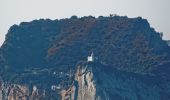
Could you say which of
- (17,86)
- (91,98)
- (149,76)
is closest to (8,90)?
(17,86)

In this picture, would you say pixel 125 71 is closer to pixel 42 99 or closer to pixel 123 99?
pixel 123 99

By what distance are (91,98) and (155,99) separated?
20265 millimetres

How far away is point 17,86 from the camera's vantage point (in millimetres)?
193375

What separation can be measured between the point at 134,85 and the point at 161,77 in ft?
32.2

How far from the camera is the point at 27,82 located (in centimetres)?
19238

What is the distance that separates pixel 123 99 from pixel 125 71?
10941 millimetres

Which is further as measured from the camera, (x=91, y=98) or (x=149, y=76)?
(x=149, y=76)

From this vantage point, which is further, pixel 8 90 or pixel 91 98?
pixel 8 90

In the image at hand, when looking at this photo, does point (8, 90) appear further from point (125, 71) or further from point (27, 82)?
point (125, 71)

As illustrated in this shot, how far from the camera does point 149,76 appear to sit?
196875 millimetres

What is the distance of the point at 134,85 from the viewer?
193m

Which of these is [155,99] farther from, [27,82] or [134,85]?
[27,82]

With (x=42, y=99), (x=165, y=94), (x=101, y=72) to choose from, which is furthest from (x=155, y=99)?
(x=42, y=99)

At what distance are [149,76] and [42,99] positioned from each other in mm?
30820
